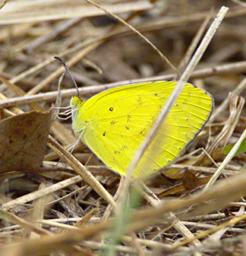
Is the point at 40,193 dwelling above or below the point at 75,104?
below

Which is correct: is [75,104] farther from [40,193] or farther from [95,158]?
[40,193]

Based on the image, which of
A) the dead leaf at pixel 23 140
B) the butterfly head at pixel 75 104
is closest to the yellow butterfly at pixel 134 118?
the butterfly head at pixel 75 104

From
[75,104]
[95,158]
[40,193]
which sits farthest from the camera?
[95,158]

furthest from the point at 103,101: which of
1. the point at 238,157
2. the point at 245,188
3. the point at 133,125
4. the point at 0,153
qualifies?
the point at 245,188

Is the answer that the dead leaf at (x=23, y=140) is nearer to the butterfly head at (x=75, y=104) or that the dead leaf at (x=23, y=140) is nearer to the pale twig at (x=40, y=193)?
the pale twig at (x=40, y=193)

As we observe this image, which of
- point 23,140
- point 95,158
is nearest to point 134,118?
point 95,158

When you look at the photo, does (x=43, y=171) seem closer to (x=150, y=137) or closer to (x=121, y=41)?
(x=150, y=137)

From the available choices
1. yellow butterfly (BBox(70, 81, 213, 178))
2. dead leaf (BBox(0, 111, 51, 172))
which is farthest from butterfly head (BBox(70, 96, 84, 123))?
dead leaf (BBox(0, 111, 51, 172))
